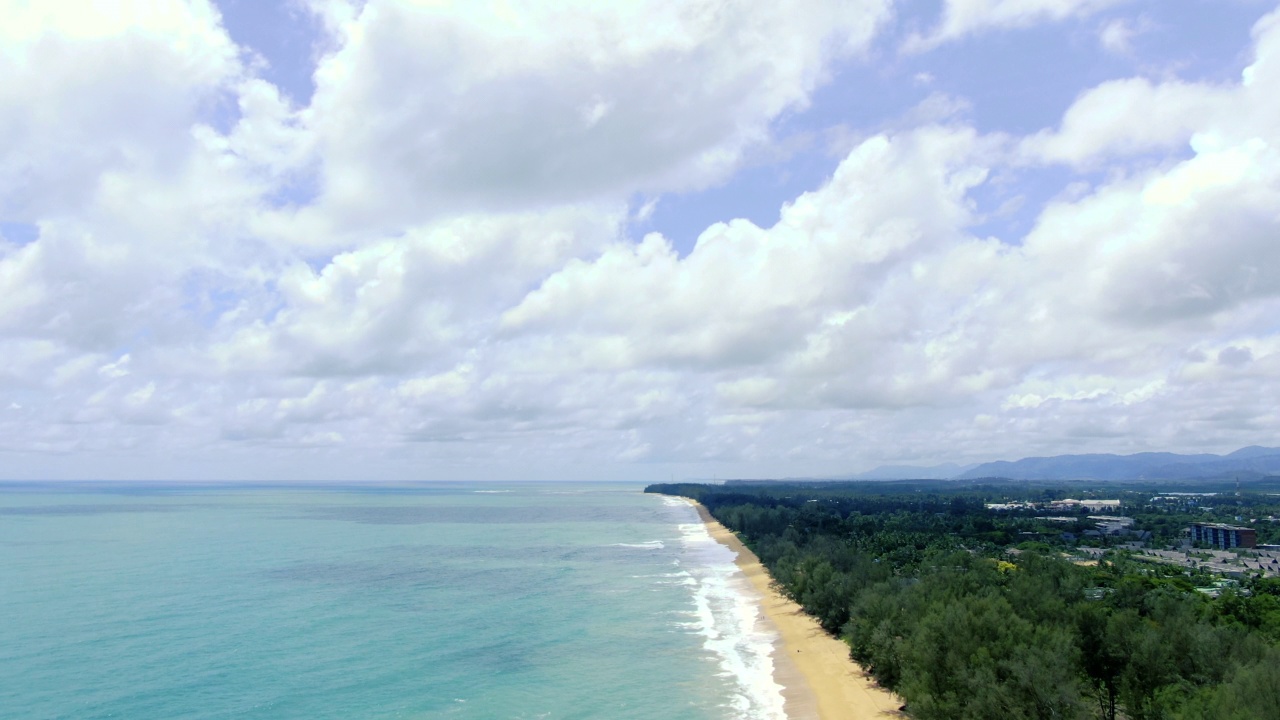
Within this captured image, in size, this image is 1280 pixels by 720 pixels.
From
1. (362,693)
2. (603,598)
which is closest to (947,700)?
(362,693)

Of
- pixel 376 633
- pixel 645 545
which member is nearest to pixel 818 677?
pixel 376 633

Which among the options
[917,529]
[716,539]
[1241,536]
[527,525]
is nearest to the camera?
[1241,536]

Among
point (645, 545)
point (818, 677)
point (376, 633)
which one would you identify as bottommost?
point (645, 545)

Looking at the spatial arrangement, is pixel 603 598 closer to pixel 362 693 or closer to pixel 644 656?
pixel 644 656

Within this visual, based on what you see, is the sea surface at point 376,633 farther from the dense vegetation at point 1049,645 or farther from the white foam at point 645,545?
the dense vegetation at point 1049,645

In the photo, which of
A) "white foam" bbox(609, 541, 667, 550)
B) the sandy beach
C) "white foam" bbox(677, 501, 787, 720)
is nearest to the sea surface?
"white foam" bbox(677, 501, 787, 720)

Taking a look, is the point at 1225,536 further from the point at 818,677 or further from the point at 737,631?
the point at 818,677

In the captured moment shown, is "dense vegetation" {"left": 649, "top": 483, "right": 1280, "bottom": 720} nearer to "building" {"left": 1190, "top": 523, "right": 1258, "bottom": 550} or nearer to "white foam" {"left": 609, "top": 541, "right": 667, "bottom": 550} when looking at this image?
"white foam" {"left": 609, "top": 541, "right": 667, "bottom": 550}

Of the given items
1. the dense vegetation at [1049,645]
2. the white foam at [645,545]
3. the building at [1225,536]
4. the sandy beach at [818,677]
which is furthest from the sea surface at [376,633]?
the building at [1225,536]
